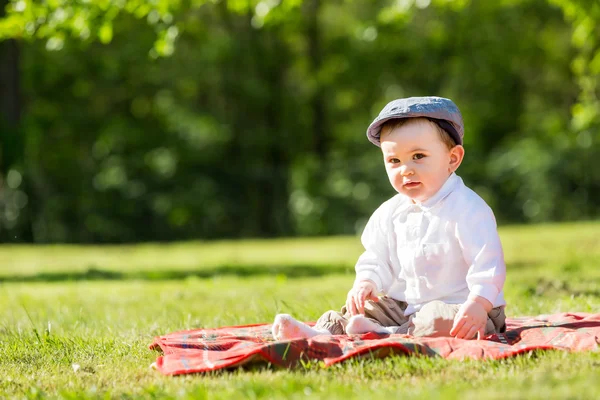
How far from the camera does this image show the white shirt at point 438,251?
12.7 ft

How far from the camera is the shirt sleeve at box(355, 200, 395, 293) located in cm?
420

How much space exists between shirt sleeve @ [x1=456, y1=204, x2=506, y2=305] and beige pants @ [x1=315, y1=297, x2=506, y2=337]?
0.18m

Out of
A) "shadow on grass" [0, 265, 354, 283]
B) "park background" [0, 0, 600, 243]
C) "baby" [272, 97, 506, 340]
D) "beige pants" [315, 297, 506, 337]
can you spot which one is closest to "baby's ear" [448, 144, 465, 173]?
"baby" [272, 97, 506, 340]

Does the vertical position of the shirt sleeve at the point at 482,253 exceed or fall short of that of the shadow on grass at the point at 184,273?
it exceeds it

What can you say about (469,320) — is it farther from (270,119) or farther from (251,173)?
(270,119)

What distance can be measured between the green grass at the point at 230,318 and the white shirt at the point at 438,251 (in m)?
0.59

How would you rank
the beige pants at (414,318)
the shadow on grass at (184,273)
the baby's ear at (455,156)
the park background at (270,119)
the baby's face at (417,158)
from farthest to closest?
the park background at (270,119)
the shadow on grass at (184,273)
the baby's ear at (455,156)
the baby's face at (417,158)
the beige pants at (414,318)

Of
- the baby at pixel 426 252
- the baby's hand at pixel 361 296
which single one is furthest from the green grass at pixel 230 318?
the baby's hand at pixel 361 296

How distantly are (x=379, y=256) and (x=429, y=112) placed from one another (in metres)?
0.78

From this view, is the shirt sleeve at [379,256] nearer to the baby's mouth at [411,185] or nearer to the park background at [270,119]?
the baby's mouth at [411,185]

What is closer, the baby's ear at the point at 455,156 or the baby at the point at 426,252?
the baby at the point at 426,252

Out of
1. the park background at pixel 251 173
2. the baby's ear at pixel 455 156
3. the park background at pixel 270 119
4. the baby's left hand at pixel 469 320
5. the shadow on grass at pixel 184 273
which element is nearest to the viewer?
the park background at pixel 251 173

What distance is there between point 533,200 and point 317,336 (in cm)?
1544

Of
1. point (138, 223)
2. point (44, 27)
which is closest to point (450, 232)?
point (44, 27)
